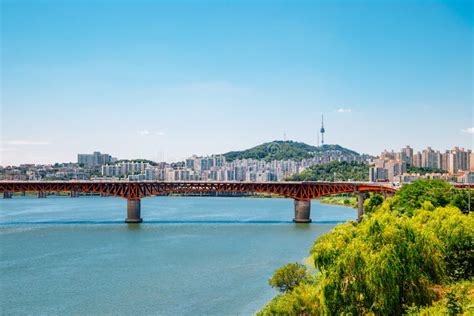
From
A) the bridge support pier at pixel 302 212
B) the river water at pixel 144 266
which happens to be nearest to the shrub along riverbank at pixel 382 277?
the river water at pixel 144 266

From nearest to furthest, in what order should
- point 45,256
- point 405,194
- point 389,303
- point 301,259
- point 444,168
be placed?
point 389,303 < point 301,259 < point 45,256 < point 405,194 < point 444,168

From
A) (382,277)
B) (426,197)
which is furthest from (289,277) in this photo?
(426,197)

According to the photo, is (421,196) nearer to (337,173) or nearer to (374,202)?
(374,202)

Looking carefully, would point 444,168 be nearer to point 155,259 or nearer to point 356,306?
point 155,259

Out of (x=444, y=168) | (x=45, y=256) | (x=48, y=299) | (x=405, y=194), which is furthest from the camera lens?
(x=444, y=168)

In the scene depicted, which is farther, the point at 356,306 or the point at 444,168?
the point at 444,168

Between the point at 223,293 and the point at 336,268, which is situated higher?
the point at 336,268

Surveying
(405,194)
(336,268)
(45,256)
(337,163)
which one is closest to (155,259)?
(45,256)
